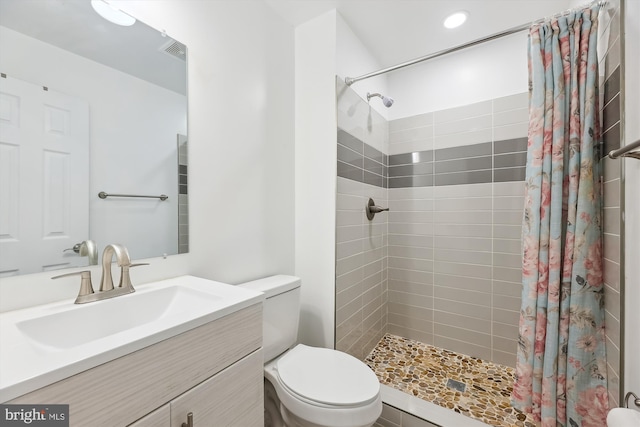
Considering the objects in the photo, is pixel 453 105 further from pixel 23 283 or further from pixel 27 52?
pixel 23 283

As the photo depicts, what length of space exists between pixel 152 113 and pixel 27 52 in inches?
14.3

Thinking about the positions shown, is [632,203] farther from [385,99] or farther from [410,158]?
[410,158]

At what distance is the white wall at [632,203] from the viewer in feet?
2.58

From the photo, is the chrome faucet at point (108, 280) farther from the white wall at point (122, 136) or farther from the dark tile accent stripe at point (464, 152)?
the dark tile accent stripe at point (464, 152)

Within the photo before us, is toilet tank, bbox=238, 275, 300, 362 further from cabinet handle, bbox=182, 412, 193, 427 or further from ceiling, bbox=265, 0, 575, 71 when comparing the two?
ceiling, bbox=265, 0, 575, 71

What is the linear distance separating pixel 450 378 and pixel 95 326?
78.0 inches

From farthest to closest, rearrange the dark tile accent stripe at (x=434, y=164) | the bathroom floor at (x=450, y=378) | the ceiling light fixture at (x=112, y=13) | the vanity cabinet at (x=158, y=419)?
the dark tile accent stripe at (x=434, y=164) → the bathroom floor at (x=450, y=378) → the ceiling light fixture at (x=112, y=13) → the vanity cabinet at (x=158, y=419)

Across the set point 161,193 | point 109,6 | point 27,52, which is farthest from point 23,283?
point 109,6

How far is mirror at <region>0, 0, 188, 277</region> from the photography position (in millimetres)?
798

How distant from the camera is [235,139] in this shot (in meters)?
1.41

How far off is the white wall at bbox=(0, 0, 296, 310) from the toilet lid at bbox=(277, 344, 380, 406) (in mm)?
497

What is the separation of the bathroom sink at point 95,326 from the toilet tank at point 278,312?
1.04 feet

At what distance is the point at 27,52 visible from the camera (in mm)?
Result: 819

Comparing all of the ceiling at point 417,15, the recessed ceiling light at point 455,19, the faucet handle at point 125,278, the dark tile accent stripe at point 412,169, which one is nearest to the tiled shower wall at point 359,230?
the dark tile accent stripe at point 412,169
